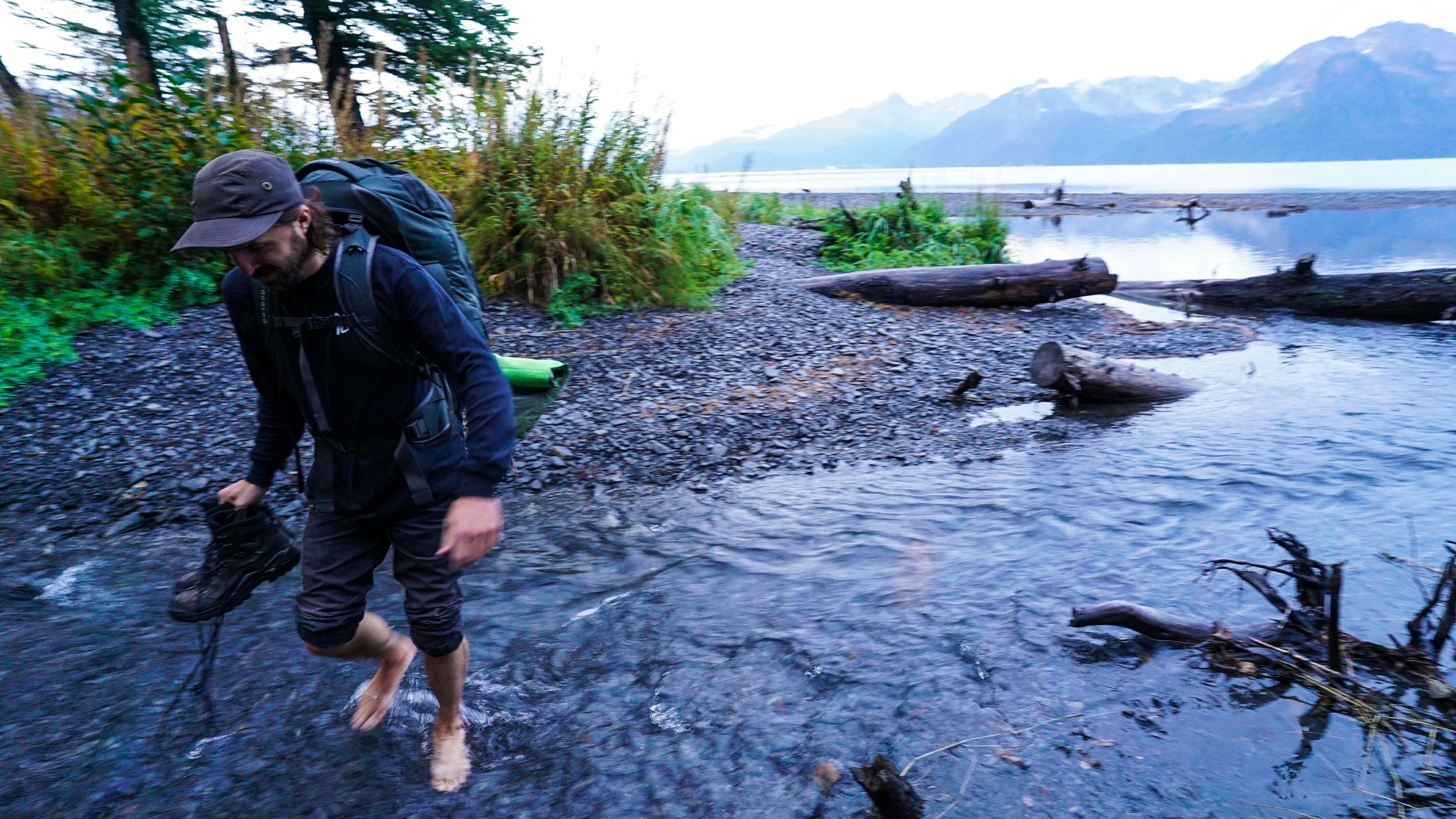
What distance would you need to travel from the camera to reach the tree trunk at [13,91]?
8188mm

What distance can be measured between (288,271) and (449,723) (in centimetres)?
173

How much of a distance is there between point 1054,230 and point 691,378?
978 inches

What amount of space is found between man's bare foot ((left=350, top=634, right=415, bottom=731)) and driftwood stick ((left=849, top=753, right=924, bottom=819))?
1801 mm

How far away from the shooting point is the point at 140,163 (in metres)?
7.35

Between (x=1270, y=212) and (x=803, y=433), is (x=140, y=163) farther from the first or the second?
(x=1270, y=212)

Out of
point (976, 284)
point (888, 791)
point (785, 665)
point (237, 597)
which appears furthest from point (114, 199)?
point (976, 284)

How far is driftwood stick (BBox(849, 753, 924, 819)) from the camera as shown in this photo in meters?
2.37

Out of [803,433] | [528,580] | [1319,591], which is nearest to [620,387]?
[803,433]

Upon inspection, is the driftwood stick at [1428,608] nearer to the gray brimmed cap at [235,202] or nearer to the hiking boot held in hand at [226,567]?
the gray brimmed cap at [235,202]

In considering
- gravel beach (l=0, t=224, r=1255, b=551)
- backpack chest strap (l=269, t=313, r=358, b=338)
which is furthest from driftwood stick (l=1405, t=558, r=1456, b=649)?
backpack chest strap (l=269, t=313, r=358, b=338)

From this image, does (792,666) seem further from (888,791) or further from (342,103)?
(342,103)

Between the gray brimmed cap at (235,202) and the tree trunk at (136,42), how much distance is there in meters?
7.60

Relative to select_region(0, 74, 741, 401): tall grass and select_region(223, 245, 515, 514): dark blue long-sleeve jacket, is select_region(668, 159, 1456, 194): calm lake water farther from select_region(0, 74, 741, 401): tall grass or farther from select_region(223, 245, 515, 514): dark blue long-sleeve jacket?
select_region(223, 245, 515, 514): dark blue long-sleeve jacket

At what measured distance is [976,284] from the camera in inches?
417
